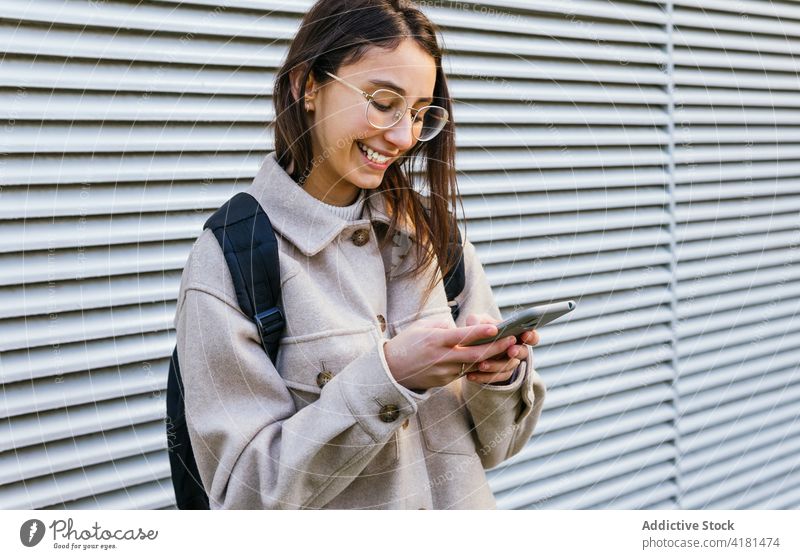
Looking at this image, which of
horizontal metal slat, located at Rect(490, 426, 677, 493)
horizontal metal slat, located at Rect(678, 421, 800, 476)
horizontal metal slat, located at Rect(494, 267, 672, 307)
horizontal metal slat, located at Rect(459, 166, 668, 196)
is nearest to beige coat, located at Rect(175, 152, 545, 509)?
horizontal metal slat, located at Rect(459, 166, 668, 196)

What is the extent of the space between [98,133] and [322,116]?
0.80 m

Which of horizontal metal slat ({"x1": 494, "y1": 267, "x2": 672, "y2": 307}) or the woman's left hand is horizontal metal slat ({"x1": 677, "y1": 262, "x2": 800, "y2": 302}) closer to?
horizontal metal slat ({"x1": 494, "y1": 267, "x2": 672, "y2": 307})

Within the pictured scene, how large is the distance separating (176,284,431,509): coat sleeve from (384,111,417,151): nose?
32 cm

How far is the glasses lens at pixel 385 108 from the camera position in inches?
51.0

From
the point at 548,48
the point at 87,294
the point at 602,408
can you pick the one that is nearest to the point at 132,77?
the point at 87,294

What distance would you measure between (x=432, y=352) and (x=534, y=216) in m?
1.72

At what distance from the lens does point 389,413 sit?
120cm

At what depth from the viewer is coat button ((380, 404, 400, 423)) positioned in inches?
47.1

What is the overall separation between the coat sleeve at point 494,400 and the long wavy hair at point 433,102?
0.25ft

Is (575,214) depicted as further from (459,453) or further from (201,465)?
(201,465)

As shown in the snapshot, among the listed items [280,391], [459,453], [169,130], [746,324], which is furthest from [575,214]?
[280,391]

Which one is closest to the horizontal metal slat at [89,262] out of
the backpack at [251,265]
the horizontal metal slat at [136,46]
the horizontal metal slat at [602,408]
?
the horizontal metal slat at [136,46]

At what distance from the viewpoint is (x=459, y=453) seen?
4.58 feet

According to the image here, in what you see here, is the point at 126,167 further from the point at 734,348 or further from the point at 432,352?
the point at 734,348
